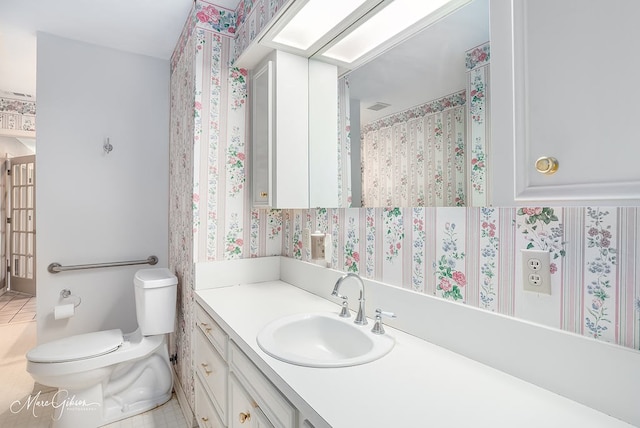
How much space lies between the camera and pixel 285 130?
1660mm

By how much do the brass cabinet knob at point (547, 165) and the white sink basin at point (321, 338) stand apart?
0.67 m

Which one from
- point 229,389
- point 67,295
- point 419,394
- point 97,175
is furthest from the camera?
point 97,175

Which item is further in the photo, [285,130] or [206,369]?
[285,130]

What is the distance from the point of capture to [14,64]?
106 inches

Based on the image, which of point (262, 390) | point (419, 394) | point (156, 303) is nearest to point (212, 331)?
point (262, 390)

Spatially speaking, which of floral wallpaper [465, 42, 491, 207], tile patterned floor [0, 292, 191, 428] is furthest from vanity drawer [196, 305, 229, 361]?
floral wallpaper [465, 42, 491, 207]

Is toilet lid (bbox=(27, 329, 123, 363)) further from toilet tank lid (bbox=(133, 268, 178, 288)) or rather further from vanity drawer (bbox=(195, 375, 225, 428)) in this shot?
vanity drawer (bbox=(195, 375, 225, 428))

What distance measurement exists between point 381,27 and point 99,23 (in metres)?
1.91

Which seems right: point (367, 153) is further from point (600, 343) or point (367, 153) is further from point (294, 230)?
point (600, 343)

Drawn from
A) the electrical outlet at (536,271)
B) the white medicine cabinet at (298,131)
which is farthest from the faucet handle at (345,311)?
the electrical outlet at (536,271)

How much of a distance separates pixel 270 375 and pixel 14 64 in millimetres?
3445

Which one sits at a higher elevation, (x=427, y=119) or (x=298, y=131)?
(x=298, y=131)

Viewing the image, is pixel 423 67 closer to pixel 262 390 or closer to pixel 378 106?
pixel 378 106

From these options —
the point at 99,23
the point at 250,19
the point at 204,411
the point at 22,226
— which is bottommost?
the point at 204,411
